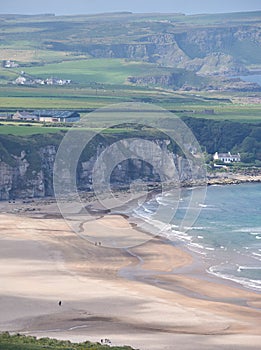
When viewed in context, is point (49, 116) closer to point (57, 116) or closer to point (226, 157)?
point (57, 116)

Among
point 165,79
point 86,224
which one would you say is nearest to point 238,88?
point 165,79

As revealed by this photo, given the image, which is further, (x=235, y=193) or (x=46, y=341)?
(x=235, y=193)

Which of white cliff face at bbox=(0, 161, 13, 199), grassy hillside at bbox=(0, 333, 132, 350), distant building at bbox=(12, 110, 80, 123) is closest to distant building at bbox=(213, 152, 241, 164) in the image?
distant building at bbox=(12, 110, 80, 123)

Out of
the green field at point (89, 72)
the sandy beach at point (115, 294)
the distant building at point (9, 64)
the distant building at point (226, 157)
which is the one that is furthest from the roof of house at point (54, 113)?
the distant building at point (9, 64)

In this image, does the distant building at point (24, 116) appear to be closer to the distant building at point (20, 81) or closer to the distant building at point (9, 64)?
the distant building at point (20, 81)

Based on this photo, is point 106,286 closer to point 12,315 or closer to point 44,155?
point 12,315

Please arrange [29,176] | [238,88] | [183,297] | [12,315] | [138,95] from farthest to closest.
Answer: [238,88] → [138,95] → [29,176] → [183,297] → [12,315]
